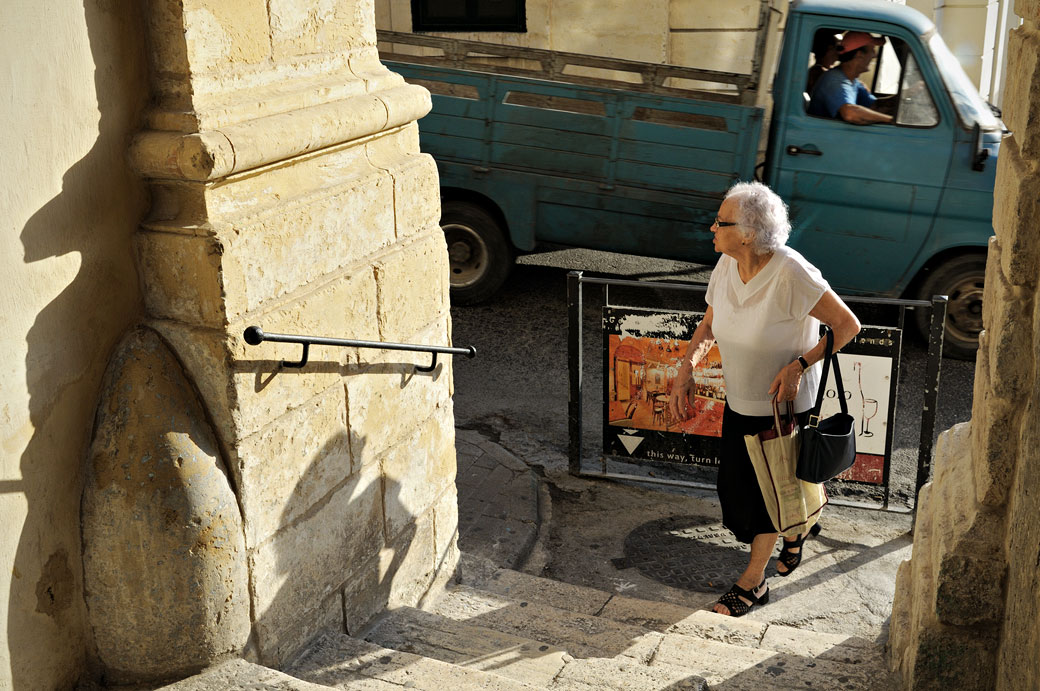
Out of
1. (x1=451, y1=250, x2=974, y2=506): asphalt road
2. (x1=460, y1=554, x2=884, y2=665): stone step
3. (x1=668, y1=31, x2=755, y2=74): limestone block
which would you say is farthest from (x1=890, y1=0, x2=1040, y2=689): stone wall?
(x1=668, y1=31, x2=755, y2=74): limestone block

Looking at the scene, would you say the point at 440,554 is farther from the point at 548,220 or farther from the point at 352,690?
the point at 548,220

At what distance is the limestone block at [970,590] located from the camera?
9.60 feet

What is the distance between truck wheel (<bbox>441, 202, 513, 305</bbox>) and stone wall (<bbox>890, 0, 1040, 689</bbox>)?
516cm

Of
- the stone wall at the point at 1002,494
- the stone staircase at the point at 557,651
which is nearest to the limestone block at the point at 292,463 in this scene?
the stone staircase at the point at 557,651

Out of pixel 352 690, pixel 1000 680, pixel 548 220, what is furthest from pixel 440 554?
pixel 548 220

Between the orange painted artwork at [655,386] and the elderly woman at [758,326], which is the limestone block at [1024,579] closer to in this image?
the elderly woman at [758,326]

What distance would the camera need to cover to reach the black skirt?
419 cm

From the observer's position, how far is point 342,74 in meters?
3.41

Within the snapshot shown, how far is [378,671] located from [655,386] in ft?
8.22

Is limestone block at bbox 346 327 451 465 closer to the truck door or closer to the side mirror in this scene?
the truck door

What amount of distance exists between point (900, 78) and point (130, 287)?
599 centimetres

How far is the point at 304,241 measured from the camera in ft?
10.3

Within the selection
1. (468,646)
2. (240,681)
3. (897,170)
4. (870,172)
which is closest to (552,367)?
(870,172)

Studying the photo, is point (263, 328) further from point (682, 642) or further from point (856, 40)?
point (856, 40)
